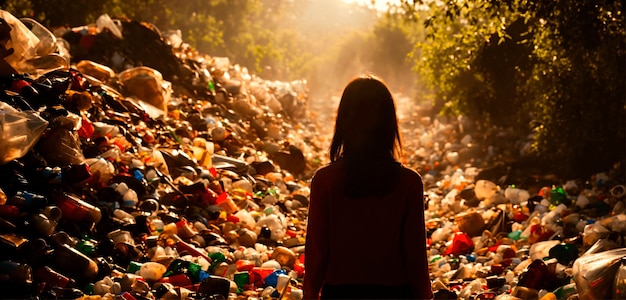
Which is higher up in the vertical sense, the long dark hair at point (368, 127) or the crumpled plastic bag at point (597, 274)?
the long dark hair at point (368, 127)

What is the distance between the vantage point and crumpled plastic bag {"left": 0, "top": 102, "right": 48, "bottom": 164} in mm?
4258

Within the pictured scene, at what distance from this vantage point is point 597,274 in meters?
3.66

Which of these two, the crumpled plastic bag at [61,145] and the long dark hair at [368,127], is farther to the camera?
the crumpled plastic bag at [61,145]

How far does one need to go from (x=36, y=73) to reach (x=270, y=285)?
8.58 feet

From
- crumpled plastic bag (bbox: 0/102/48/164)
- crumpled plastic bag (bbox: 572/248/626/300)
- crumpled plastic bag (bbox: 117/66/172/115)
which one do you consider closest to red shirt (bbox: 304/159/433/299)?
crumpled plastic bag (bbox: 572/248/626/300)

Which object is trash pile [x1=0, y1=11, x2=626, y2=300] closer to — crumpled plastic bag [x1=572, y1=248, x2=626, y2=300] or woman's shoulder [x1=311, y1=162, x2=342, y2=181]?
crumpled plastic bag [x1=572, y1=248, x2=626, y2=300]

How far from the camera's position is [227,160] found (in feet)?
24.8

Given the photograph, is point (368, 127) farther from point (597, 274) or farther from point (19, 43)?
point (19, 43)

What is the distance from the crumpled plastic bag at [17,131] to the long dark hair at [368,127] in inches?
118

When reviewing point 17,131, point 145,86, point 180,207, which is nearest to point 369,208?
point 17,131

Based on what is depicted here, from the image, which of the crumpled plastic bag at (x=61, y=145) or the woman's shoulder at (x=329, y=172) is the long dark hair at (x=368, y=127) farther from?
the crumpled plastic bag at (x=61, y=145)

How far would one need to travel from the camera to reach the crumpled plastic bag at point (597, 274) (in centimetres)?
358

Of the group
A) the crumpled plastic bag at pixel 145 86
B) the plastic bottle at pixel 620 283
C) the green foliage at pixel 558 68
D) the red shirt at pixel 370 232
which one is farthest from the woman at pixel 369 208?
the crumpled plastic bag at pixel 145 86

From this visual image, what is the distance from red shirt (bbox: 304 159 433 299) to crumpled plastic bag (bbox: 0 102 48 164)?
295 centimetres
